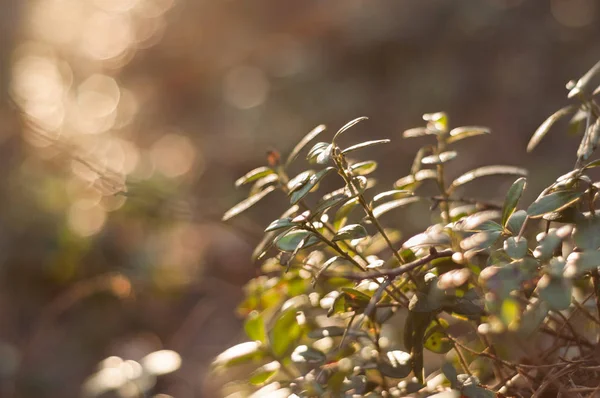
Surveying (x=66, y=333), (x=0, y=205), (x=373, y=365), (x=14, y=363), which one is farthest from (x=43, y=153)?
(x=373, y=365)

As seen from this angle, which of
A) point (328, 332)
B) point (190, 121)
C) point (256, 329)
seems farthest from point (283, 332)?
point (190, 121)

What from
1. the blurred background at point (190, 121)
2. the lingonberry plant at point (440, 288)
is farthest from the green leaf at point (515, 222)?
the blurred background at point (190, 121)

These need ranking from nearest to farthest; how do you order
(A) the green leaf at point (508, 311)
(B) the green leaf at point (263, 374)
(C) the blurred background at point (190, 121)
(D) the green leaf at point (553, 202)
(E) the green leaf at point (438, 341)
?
(A) the green leaf at point (508, 311), (D) the green leaf at point (553, 202), (E) the green leaf at point (438, 341), (B) the green leaf at point (263, 374), (C) the blurred background at point (190, 121)

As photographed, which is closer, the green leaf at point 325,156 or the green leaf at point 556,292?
the green leaf at point 556,292

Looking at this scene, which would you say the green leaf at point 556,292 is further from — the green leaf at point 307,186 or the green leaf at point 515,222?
the green leaf at point 307,186

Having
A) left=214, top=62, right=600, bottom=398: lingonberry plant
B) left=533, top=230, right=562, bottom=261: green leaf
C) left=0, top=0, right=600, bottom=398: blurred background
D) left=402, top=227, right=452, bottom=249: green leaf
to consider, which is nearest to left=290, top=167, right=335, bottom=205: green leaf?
left=214, top=62, right=600, bottom=398: lingonberry plant

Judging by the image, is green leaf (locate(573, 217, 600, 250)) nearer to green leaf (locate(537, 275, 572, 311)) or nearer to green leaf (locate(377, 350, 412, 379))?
green leaf (locate(537, 275, 572, 311))

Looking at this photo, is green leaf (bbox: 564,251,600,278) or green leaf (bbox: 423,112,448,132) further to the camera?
green leaf (bbox: 423,112,448,132)

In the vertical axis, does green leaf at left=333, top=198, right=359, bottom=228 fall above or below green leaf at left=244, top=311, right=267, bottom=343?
above
